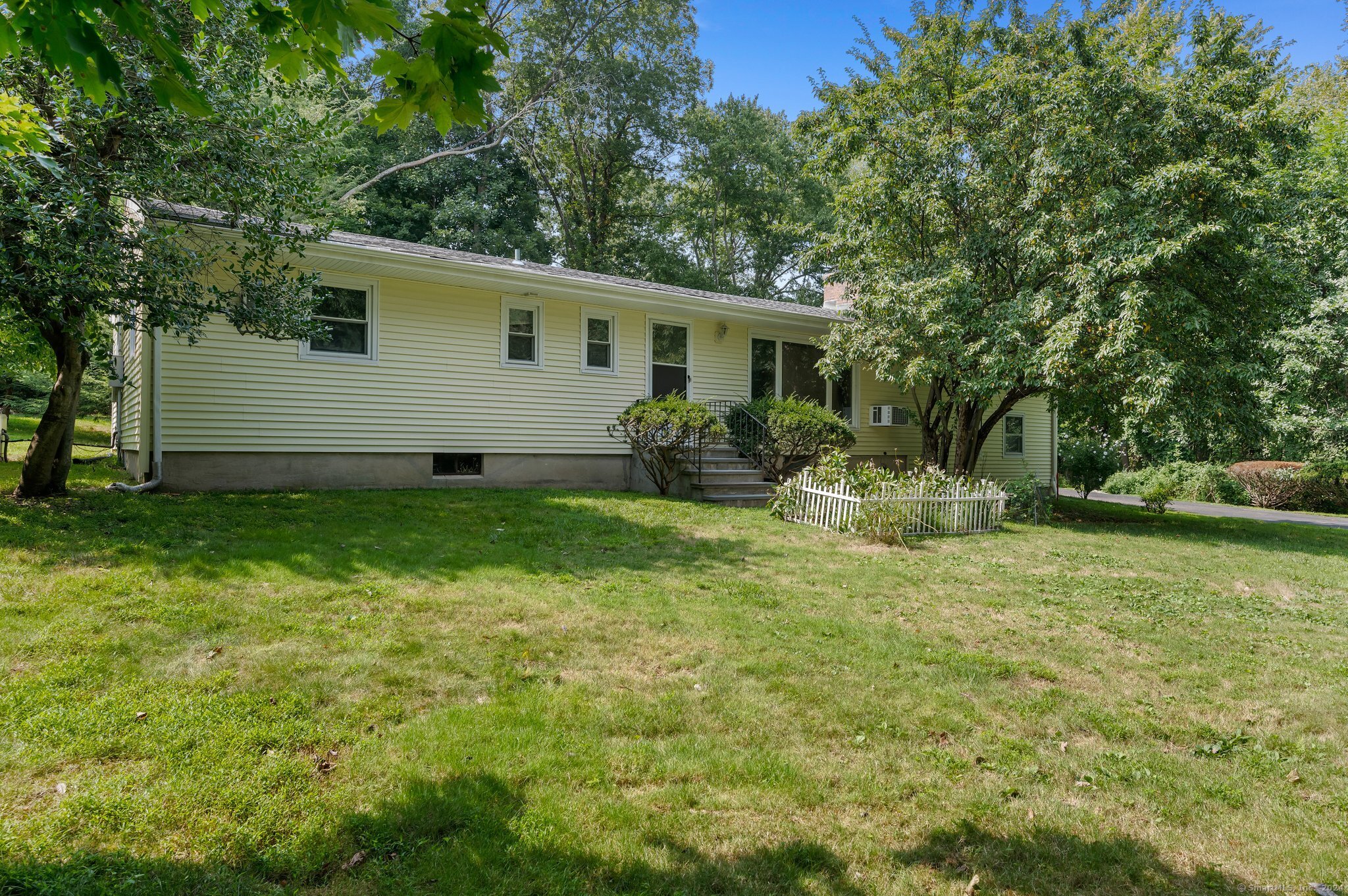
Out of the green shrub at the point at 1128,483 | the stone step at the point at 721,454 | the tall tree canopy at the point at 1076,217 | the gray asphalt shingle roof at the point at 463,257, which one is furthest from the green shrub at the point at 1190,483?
the stone step at the point at 721,454

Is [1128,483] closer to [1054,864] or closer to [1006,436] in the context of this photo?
[1006,436]

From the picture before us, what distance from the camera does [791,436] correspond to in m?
11.9

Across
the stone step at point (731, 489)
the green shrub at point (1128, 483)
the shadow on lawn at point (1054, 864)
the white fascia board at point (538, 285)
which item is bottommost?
the shadow on lawn at point (1054, 864)

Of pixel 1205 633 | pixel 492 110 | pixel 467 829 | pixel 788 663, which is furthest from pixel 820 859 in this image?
pixel 492 110

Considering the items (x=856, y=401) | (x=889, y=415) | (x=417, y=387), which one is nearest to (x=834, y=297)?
(x=856, y=401)

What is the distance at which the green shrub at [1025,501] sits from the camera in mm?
Answer: 12180

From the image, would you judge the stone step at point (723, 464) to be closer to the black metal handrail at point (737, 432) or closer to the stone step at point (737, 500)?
the black metal handrail at point (737, 432)

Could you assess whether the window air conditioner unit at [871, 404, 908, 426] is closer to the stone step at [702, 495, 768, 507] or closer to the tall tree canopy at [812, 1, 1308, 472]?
the tall tree canopy at [812, 1, 1308, 472]

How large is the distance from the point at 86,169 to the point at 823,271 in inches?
1131

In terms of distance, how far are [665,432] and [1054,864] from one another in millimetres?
9027

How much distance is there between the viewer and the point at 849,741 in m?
3.35

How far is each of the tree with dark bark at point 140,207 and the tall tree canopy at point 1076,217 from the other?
9.32 m

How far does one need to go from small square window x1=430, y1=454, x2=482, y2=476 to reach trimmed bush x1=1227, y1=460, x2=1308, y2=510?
886 inches

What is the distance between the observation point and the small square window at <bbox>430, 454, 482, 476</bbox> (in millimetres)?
11367
